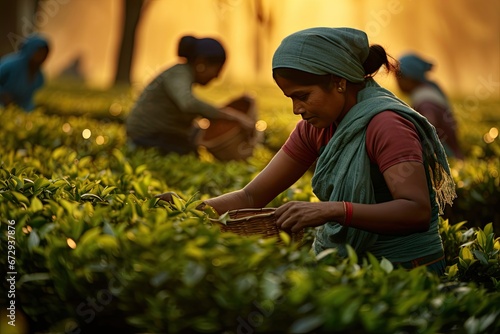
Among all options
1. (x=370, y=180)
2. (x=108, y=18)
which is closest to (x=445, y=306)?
(x=370, y=180)

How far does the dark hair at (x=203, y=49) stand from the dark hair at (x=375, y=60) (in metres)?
3.76

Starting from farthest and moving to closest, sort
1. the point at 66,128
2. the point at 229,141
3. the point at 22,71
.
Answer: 1. the point at 22,71
2. the point at 66,128
3. the point at 229,141

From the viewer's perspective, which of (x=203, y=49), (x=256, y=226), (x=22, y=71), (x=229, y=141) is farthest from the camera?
(x=22, y=71)

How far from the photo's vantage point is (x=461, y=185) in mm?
5516

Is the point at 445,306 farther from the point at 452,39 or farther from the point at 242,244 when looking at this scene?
the point at 452,39

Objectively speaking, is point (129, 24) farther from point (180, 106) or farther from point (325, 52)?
point (325, 52)

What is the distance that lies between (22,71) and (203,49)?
4440 mm

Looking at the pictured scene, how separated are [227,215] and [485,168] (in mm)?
3094

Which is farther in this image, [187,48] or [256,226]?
[187,48]

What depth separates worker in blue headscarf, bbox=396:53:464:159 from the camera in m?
7.96

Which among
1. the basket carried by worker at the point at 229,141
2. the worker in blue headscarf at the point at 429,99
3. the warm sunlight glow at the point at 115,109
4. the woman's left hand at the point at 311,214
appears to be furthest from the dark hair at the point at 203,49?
the warm sunlight glow at the point at 115,109

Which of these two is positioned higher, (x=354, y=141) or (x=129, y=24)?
(x=354, y=141)

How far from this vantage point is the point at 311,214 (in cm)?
295

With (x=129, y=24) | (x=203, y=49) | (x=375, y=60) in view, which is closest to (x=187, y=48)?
(x=203, y=49)
